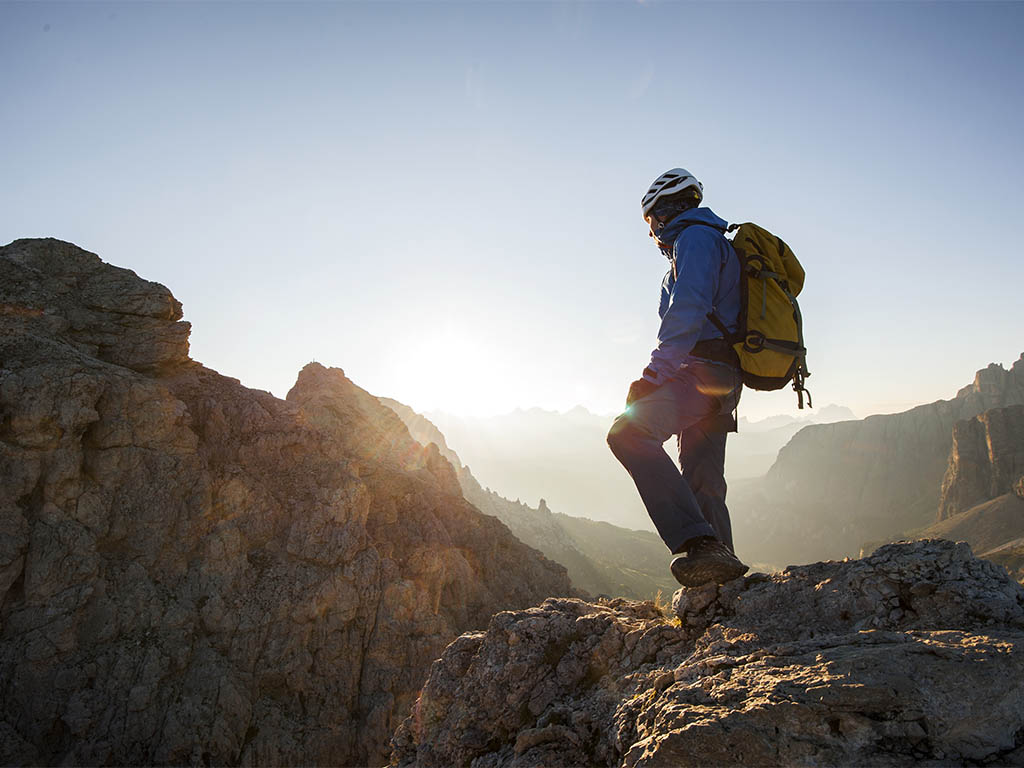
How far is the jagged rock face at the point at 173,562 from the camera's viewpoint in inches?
521

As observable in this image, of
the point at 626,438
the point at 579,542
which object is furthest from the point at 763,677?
the point at 579,542

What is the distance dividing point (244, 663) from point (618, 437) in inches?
633

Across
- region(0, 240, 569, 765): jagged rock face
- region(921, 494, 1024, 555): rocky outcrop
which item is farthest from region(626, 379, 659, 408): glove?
region(921, 494, 1024, 555): rocky outcrop

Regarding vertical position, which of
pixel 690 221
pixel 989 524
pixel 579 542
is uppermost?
pixel 690 221

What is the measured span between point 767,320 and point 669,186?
6.08 ft

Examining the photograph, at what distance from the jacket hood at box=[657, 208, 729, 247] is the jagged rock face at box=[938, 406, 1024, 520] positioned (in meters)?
128

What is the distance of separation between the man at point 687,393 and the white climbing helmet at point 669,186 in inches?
22.8

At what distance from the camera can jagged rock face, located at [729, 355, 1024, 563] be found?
135m

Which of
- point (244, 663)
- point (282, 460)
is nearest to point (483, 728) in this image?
point (244, 663)

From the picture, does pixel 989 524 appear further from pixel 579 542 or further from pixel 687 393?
pixel 687 393

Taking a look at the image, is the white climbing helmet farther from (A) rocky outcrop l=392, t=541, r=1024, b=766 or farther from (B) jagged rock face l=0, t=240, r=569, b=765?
(B) jagged rock face l=0, t=240, r=569, b=765

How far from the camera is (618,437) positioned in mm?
4926

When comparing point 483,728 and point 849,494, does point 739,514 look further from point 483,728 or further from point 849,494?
point 483,728

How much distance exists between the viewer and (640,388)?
4938mm
